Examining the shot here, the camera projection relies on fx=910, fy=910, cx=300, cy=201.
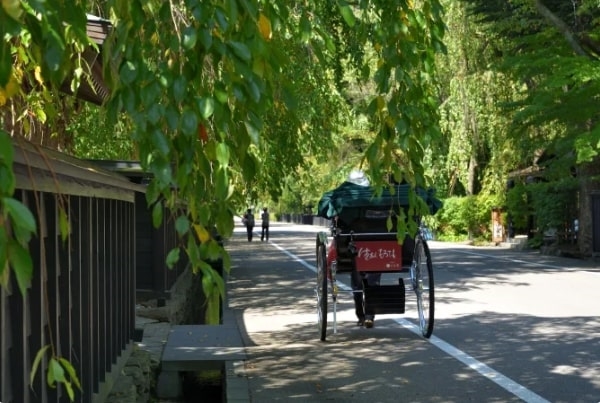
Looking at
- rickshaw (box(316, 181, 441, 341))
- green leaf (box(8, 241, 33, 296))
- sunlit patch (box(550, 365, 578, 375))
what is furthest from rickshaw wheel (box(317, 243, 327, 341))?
green leaf (box(8, 241, 33, 296))

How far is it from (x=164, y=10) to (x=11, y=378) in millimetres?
2104

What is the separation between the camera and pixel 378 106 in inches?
202

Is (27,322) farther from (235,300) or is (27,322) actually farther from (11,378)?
(235,300)

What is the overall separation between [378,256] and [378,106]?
277 inches

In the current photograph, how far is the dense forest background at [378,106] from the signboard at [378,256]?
177 centimetres

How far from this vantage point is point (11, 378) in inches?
179

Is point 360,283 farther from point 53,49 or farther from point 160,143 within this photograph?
point 53,49

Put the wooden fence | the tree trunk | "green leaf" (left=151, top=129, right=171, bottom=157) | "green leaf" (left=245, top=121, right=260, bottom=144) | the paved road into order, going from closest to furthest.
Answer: "green leaf" (left=151, top=129, right=171, bottom=157) < "green leaf" (left=245, top=121, right=260, bottom=144) < the wooden fence < the paved road < the tree trunk

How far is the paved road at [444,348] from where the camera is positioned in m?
8.42

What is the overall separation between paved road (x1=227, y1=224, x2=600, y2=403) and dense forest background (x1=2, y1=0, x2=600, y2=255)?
1.99m

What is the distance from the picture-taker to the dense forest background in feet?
11.3

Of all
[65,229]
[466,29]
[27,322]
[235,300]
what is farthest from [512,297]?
[466,29]

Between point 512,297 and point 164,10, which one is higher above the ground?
point 164,10

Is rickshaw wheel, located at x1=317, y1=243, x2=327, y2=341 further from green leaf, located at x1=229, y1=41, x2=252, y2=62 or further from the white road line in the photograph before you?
green leaf, located at x1=229, y1=41, x2=252, y2=62
